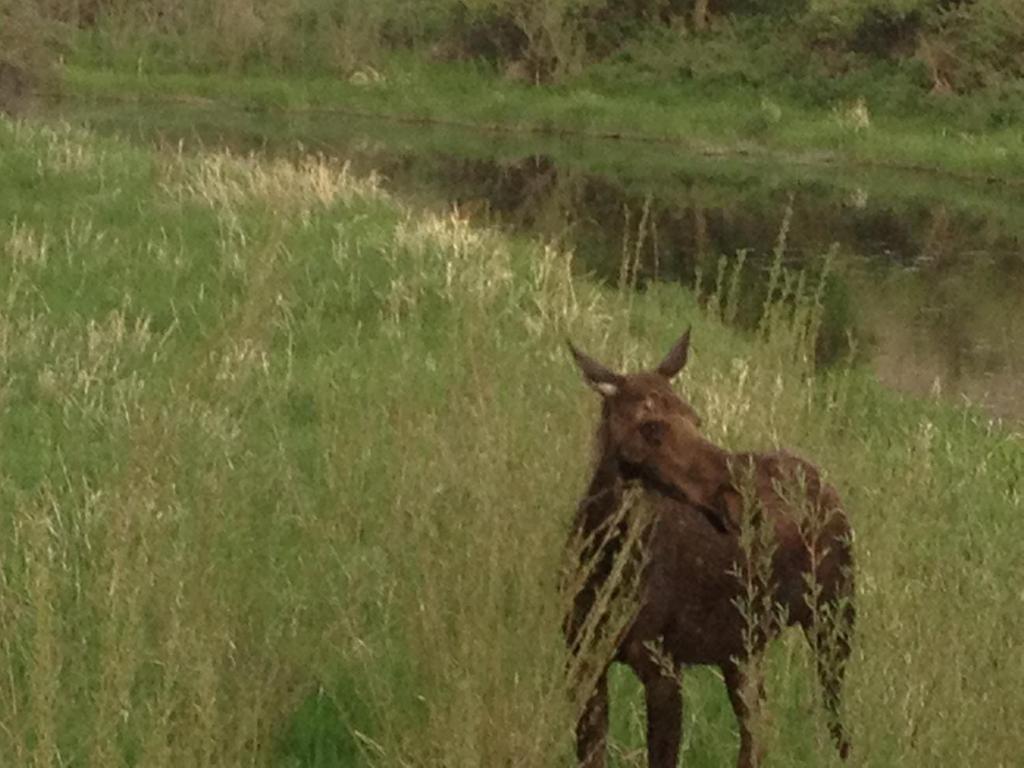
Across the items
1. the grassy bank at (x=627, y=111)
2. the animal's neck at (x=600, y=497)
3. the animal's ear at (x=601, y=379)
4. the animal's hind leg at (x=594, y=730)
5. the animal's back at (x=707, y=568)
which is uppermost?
the animal's ear at (x=601, y=379)

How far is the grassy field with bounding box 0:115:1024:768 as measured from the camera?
336 cm

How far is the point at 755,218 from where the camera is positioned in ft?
65.5

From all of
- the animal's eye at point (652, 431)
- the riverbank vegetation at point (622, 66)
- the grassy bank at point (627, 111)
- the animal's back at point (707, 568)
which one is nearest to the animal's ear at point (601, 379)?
the animal's eye at point (652, 431)

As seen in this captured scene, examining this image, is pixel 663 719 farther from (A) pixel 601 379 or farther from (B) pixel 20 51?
(B) pixel 20 51

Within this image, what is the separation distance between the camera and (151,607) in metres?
3.69

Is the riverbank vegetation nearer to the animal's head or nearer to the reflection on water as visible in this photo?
the reflection on water

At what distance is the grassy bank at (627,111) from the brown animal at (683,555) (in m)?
21.4

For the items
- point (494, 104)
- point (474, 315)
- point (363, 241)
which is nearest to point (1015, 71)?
point (494, 104)

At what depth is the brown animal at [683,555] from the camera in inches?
138

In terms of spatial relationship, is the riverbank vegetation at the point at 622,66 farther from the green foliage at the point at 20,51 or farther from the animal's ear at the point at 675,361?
the animal's ear at the point at 675,361

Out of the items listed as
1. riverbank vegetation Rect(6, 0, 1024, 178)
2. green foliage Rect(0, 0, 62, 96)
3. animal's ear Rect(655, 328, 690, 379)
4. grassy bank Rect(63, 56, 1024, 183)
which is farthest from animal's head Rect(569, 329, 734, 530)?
grassy bank Rect(63, 56, 1024, 183)

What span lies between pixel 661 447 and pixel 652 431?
38 mm

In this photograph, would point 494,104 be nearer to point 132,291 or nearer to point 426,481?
point 132,291

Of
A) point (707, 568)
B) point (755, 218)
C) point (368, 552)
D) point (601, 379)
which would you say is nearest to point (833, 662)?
point (707, 568)
